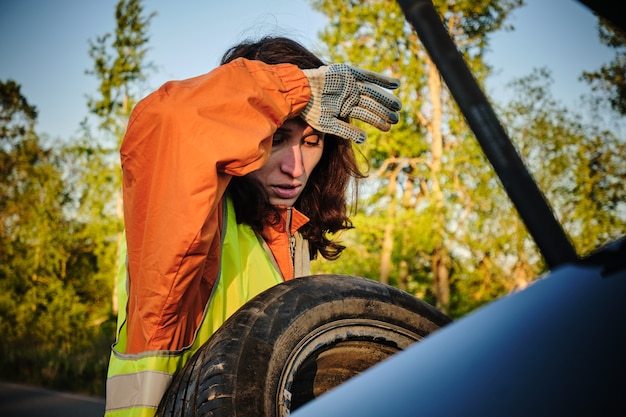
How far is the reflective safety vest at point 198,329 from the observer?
1609 mm

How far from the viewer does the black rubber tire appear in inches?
52.4

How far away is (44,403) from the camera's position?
7055 mm

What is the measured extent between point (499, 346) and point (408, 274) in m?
15.1

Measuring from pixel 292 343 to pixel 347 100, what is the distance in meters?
0.90

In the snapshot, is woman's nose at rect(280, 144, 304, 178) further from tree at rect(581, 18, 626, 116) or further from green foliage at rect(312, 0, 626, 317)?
green foliage at rect(312, 0, 626, 317)

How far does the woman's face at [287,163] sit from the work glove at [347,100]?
111 mm

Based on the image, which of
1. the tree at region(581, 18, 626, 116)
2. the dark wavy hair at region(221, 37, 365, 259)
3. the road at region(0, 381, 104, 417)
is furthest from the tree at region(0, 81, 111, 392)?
the tree at region(581, 18, 626, 116)

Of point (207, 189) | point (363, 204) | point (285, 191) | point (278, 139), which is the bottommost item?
point (207, 189)

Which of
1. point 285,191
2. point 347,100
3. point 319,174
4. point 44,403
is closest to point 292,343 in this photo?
point 285,191

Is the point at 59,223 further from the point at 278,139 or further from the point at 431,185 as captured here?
the point at 278,139

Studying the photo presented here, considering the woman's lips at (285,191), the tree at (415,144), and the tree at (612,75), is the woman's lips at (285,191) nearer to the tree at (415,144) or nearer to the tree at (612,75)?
the tree at (612,75)

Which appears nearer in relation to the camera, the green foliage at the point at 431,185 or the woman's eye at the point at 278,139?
the woman's eye at the point at 278,139

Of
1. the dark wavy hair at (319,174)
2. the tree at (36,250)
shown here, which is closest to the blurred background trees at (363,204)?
the tree at (36,250)

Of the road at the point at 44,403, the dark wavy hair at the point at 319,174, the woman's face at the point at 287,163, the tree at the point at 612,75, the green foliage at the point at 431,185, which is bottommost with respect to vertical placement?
the tree at the point at 612,75
